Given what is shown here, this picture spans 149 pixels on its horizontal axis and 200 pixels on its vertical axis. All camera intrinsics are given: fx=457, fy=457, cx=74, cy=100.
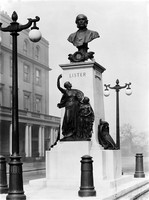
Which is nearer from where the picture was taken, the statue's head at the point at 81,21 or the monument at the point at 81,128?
the monument at the point at 81,128

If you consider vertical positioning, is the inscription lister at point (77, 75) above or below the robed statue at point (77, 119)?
above

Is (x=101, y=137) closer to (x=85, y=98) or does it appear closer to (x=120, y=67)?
(x=85, y=98)

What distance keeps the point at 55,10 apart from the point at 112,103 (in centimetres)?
942

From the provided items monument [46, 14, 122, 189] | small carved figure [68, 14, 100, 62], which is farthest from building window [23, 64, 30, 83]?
monument [46, 14, 122, 189]

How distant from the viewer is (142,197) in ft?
43.2

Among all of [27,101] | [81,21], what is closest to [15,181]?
[81,21]

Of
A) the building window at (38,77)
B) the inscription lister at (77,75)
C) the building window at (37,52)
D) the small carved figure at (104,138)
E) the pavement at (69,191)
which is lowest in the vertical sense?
the pavement at (69,191)

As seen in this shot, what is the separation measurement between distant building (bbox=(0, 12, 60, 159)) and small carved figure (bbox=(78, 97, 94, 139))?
28.7 meters

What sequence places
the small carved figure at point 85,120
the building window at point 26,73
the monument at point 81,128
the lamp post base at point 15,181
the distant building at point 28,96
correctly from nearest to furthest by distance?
1. the lamp post base at point 15,181
2. the monument at point 81,128
3. the small carved figure at point 85,120
4. the distant building at point 28,96
5. the building window at point 26,73

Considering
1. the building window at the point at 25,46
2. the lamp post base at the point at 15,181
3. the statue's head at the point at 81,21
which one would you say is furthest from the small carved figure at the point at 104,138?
the building window at the point at 25,46

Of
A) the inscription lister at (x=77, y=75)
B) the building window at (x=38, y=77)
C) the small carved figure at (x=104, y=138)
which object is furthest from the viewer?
the building window at (x=38, y=77)

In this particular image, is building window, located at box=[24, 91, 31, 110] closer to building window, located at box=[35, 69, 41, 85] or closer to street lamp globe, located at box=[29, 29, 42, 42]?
building window, located at box=[35, 69, 41, 85]

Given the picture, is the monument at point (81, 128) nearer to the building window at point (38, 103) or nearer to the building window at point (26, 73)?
the building window at point (26, 73)

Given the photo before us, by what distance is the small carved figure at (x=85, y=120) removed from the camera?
14.5m
